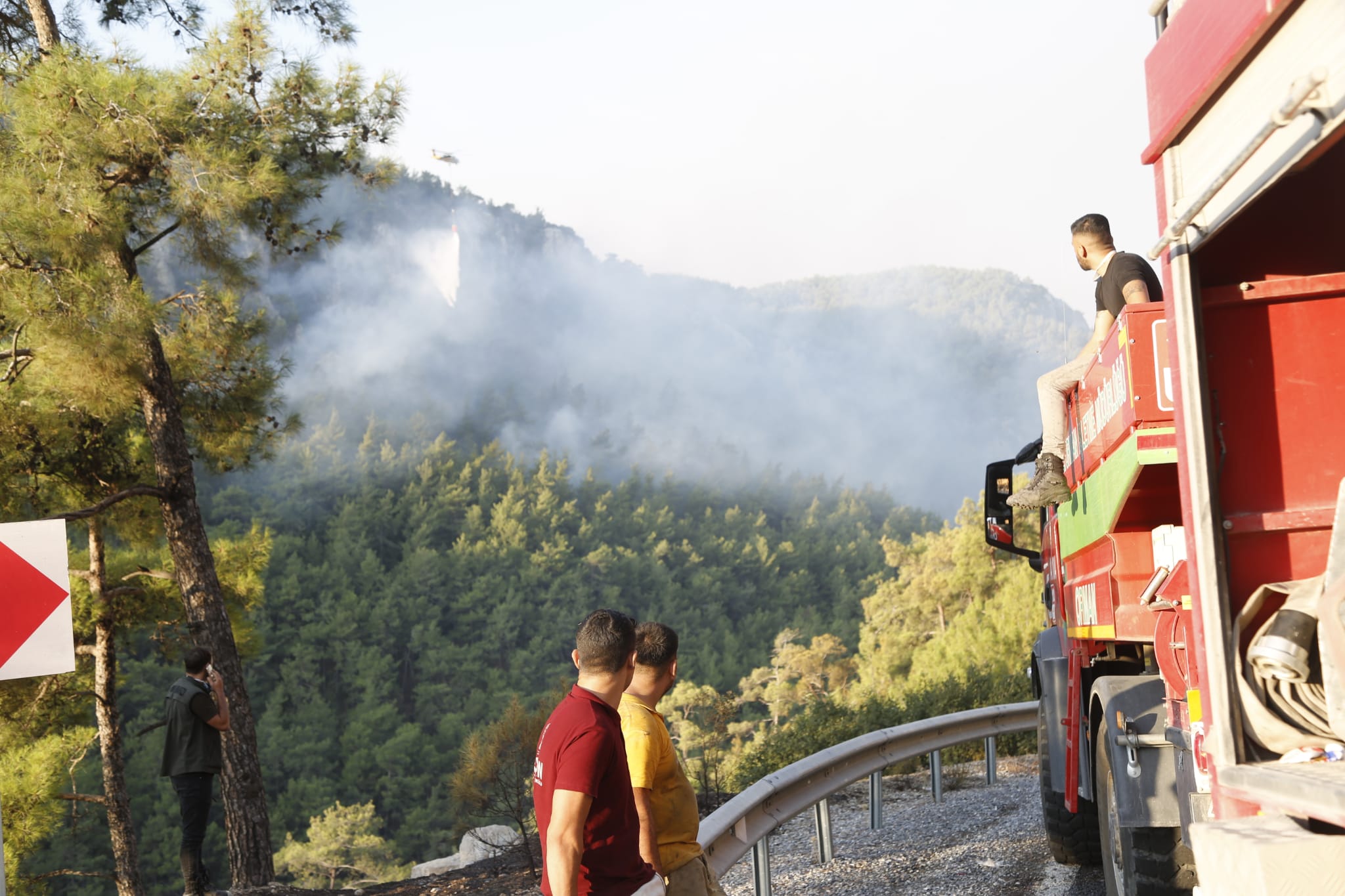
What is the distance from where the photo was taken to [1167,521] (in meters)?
4.73

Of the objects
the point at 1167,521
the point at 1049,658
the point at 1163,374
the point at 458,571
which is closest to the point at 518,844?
the point at 1049,658

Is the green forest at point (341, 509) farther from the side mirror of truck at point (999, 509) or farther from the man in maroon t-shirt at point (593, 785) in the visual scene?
the man in maroon t-shirt at point (593, 785)

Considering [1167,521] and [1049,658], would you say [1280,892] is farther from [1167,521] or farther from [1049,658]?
[1049,658]

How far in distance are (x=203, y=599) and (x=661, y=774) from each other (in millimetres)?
8088

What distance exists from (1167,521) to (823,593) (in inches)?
4280

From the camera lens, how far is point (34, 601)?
181 inches

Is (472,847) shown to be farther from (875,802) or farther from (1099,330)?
(1099,330)

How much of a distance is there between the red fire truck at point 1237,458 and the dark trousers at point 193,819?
5.60 meters

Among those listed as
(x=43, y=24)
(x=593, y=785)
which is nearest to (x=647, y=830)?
(x=593, y=785)

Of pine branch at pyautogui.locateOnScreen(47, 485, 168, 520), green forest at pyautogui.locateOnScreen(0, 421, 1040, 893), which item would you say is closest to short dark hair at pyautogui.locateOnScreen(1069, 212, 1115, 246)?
pine branch at pyautogui.locateOnScreen(47, 485, 168, 520)

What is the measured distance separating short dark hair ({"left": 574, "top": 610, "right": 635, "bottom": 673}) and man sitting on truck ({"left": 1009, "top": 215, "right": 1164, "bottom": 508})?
2475mm

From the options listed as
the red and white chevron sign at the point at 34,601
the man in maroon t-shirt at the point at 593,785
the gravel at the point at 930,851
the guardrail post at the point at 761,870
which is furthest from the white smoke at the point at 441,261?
the man in maroon t-shirt at the point at 593,785

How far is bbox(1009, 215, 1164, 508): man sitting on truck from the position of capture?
4.97m

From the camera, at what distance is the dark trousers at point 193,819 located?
7.53 m
